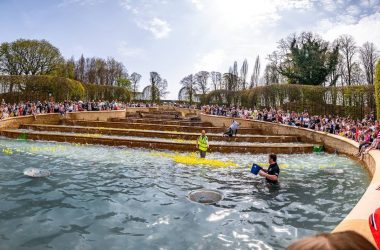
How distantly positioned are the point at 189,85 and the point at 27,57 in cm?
4217

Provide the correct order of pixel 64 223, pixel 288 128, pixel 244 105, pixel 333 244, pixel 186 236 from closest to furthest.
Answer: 1. pixel 333 244
2. pixel 186 236
3. pixel 64 223
4. pixel 288 128
5. pixel 244 105

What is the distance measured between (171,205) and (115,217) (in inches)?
65.4

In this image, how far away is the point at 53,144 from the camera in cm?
1925

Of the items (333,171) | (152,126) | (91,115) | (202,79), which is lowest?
(333,171)

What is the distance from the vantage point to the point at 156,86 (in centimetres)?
8506

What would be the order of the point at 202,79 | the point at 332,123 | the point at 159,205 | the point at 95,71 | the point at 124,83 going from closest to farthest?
1. the point at 159,205
2. the point at 332,123
3. the point at 95,71
4. the point at 124,83
5. the point at 202,79

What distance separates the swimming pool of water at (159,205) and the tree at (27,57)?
44.5m

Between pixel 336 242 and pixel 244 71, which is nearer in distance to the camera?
pixel 336 242

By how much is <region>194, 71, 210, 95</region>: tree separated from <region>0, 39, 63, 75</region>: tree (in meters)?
38.8

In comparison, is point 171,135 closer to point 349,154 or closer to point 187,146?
point 187,146

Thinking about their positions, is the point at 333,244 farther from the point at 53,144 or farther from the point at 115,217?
the point at 53,144

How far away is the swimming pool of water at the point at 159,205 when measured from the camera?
6293 millimetres

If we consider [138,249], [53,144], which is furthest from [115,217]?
[53,144]

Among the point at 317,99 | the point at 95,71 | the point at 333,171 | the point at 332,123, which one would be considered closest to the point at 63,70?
the point at 95,71
